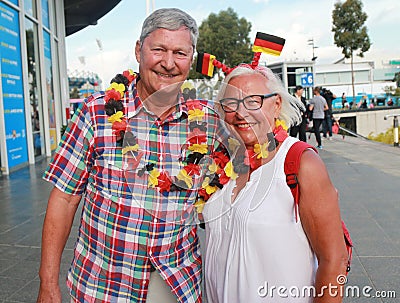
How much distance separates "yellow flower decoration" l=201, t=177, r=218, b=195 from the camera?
1.96 meters

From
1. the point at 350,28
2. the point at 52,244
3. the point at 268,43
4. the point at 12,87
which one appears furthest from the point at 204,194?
the point at 350,28

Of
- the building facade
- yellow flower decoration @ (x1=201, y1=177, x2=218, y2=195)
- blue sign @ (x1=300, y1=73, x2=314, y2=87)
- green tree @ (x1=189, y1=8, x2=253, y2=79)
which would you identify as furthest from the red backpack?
green tree @ (x1=189, y1=8, x2=253, y2=79)

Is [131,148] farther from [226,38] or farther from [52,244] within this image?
[226,38]

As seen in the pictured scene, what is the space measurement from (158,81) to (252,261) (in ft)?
2.71

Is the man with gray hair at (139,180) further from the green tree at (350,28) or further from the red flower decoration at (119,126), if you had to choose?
the green tree at (350,28)

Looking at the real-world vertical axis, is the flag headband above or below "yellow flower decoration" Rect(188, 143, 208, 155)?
above

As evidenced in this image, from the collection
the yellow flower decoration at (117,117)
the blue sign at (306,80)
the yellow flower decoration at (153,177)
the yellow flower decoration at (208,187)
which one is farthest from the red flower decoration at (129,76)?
the blue sign at (306,80)

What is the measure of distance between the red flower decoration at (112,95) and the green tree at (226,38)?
36749 mm

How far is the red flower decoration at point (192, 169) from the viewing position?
6.27 ft

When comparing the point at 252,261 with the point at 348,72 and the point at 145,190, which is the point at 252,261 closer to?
the point at 145,190

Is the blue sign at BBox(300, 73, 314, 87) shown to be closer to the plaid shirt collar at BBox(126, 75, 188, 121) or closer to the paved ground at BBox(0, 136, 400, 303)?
the paved ground at BBox(0, 136, 400, 303)

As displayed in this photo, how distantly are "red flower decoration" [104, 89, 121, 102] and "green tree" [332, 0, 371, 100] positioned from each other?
34100 mm

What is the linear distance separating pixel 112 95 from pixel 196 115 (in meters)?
0.37

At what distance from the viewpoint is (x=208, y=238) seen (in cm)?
208
